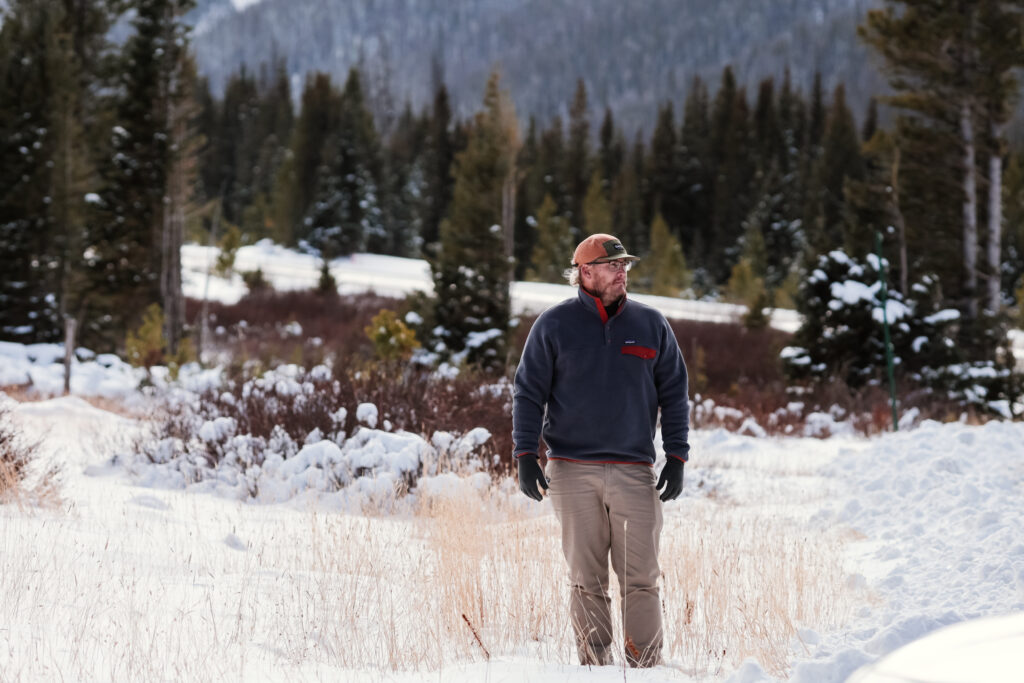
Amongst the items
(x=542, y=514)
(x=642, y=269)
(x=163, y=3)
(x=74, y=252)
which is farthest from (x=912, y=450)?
(x=642, y=269)

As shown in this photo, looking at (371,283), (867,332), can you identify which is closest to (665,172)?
(371,283)

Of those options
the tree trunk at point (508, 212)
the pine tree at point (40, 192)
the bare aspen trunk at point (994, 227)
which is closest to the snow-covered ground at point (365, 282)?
the tree trunk at point (508, 212)

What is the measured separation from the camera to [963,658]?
2371mm

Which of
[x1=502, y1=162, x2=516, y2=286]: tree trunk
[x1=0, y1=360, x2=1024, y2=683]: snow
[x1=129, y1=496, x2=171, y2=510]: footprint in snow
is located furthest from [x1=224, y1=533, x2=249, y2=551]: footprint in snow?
[x1=502, y1=162, x2=516, y2=286]: tree trunk

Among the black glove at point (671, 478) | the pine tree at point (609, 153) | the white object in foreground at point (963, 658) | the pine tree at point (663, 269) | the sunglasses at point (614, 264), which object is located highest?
the pine tree at point (609, 153)

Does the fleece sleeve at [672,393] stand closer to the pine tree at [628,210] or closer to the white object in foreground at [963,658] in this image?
the white object in foreground at [963,658]

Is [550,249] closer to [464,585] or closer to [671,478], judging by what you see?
[464,585]

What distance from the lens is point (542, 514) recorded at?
750 centimetres

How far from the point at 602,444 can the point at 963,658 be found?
72.5 inches

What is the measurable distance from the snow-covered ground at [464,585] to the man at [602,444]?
0.27 metres

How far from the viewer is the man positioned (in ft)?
13.1

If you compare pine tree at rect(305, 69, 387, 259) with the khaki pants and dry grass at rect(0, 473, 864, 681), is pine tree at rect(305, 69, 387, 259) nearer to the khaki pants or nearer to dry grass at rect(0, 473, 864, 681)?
dry grass at rect(0, 473, 864, 681)

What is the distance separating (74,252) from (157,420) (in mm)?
15029

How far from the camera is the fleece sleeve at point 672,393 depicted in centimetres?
412
